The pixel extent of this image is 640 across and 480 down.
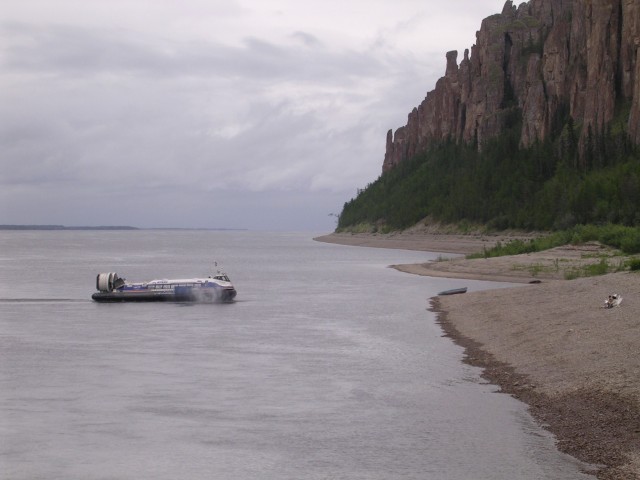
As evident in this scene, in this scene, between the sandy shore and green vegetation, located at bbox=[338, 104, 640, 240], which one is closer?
the sandy shore

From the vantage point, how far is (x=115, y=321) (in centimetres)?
5047

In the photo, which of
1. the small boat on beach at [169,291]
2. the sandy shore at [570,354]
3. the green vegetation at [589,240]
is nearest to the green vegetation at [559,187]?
the green vegetation at [589,240]

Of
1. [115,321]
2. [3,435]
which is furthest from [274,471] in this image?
[115,321]

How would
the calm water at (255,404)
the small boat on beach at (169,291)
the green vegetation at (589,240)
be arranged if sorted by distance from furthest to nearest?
the green vegetation at (589,240) < the small boat on beach at (169,291) < the calm water at (255,404)

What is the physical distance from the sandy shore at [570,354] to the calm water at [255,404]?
0.79m

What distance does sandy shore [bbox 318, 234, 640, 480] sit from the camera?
20.1 metres

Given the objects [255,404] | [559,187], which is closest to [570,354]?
[255,404]

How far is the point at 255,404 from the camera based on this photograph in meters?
26.2

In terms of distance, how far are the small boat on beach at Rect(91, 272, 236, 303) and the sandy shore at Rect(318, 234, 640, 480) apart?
1560 centimetres

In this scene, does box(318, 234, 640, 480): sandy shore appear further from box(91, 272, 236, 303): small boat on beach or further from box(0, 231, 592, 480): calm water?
box(91, 272, 236, 303): small boat on beach

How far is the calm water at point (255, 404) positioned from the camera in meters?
20.1

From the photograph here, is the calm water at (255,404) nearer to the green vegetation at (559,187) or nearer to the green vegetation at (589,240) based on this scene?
the green vegetation at (589,240)

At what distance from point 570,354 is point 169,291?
3935cm

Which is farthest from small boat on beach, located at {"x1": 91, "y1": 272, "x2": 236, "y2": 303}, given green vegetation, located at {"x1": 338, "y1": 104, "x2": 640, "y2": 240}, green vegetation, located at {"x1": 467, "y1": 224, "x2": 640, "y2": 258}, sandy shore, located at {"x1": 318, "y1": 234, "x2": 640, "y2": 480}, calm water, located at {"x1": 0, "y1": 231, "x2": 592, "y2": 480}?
green vegetation, located at {"x1": 338, "y1": 104, "x2": 640, "y2": 240}
